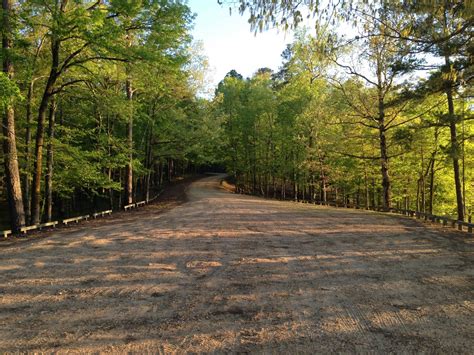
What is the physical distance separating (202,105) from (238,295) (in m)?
23.6

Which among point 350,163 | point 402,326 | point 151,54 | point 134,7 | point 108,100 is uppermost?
point 134,7

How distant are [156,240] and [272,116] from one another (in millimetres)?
25545

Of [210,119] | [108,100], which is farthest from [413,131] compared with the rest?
[210,119]

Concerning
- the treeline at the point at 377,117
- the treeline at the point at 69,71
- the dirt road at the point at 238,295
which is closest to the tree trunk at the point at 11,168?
the treeline at the point at 69,71

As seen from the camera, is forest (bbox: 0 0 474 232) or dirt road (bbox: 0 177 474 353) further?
forest (bbox: 0 0 474 232)

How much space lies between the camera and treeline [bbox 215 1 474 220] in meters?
9.61

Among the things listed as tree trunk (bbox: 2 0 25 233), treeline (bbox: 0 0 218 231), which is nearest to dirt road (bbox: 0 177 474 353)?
tree trunk (bbox: 2 0 25 233)

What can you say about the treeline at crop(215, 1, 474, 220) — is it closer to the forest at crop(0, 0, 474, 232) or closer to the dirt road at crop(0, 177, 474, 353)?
the forest at crop(0, 0, 474, 232)

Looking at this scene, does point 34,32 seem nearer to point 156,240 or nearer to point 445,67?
point 156,240

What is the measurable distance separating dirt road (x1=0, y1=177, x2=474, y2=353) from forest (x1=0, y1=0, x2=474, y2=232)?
406cm

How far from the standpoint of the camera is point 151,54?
38.7 ft

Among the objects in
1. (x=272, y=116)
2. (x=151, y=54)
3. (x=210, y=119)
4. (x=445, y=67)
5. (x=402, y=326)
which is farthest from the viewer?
(x=272, y=116)

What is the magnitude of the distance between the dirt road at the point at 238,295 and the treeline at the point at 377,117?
4.13 meters

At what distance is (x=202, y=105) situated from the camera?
88.5 ft
